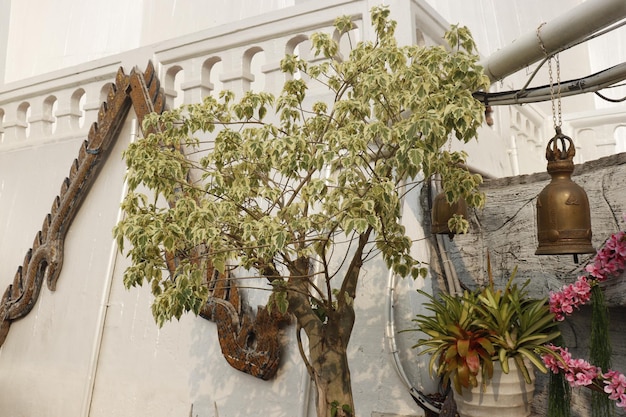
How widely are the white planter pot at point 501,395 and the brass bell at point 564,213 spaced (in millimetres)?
649

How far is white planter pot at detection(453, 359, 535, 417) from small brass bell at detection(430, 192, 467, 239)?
2.85 ft

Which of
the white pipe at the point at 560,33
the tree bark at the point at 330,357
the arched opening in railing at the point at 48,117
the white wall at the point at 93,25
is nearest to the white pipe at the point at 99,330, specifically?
the arched opening in railing at the point at 48,117

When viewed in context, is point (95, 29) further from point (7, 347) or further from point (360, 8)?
point (360, 8)

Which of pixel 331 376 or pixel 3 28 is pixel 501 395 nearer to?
pixel 331 376

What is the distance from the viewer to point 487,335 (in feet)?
9.87

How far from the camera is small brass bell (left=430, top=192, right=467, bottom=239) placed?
11.3 feet

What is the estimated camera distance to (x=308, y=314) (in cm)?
318

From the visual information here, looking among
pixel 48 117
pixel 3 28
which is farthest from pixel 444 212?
pixel 3 28

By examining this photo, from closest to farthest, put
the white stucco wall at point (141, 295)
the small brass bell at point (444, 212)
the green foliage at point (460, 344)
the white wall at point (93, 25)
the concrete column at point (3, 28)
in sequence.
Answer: the green foliage at point (460, 344) → the small brass bell at point (444, 212) → the white stucco wall at point (141, 295) → the white wall at point (93, 25) → the concrete column at point (3, 28)

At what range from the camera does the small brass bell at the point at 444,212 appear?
11.3 ft

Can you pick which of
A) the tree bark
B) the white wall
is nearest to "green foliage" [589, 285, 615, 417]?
the tree bark

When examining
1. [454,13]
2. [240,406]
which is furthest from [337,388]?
[454,13]

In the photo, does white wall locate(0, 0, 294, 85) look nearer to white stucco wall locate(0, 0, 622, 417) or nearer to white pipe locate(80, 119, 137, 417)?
white stucco wall locate(0, 0, 622, 417)

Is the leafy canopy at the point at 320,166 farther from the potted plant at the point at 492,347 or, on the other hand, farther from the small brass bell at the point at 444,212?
the potted plant at the point at 492,347
